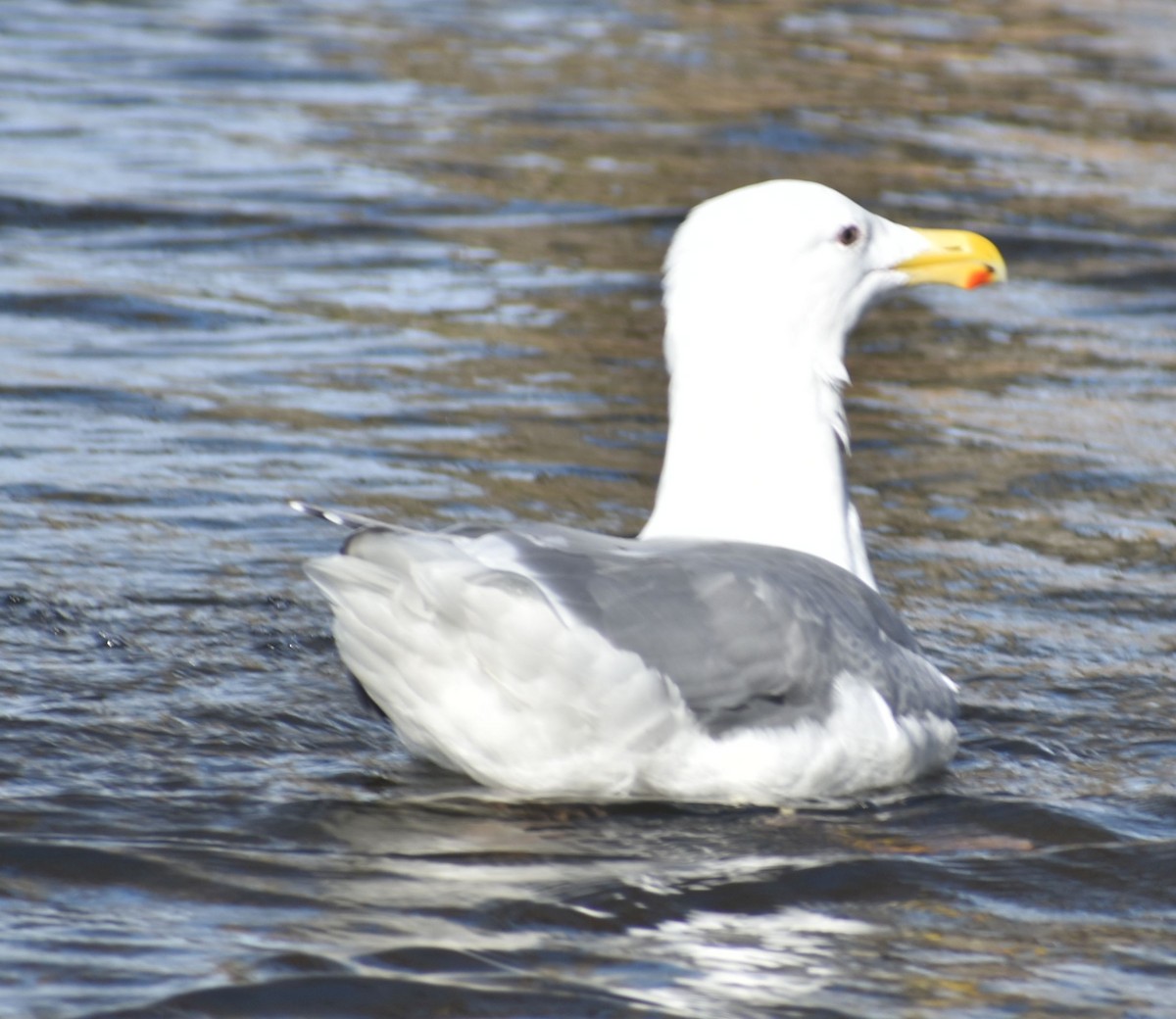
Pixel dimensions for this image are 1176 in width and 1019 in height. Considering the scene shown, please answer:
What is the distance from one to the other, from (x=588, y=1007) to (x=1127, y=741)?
2.08 m

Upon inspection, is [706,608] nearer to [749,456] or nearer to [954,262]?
[749,456]

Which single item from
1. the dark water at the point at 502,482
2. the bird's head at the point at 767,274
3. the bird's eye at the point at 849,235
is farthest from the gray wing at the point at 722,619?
the bird's eye at the point at 849,235

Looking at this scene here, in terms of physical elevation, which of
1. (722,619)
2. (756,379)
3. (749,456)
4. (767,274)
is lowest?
(722,619)

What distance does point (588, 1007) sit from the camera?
12.5 ft

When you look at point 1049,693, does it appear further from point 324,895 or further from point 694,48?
point 694,48

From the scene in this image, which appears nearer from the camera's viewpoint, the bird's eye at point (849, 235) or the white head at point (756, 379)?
the white head at point (756, 379)

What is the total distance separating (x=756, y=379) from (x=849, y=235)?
0.47 m

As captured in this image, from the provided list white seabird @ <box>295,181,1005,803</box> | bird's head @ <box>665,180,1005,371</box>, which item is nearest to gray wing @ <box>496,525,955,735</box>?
white seabird @ <box>295,181,1005,803</box>

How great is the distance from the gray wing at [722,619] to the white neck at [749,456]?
1.20ft

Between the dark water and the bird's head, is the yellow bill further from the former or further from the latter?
the dark water

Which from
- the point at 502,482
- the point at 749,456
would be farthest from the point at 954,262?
the point at 502,482

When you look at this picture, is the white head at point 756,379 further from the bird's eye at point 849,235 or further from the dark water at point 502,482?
the dark water at point 502,482

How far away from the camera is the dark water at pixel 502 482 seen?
411 cm

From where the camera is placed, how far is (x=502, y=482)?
751 centimetres
